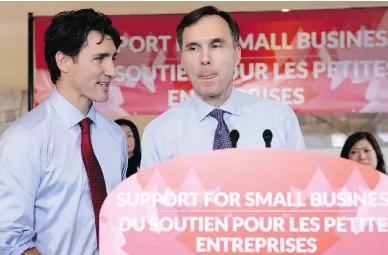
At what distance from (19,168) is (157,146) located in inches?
13.8

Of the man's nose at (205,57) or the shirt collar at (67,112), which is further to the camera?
the shirt collar at (67,112)

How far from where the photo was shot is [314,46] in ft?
12.0

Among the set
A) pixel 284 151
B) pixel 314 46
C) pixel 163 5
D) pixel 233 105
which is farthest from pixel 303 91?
pixel 284 151

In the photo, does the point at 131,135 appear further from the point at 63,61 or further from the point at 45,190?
the point at 45,190

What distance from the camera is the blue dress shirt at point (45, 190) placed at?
5.29ft

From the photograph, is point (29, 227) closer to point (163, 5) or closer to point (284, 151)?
point (284, 151)

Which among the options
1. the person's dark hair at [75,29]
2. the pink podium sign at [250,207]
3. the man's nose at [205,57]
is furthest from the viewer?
the person's dark hair at [75,29]

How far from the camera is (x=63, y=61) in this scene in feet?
6.04

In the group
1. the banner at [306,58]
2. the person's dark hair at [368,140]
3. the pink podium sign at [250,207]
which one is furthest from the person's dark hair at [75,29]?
the person's dark hair at [368,140]

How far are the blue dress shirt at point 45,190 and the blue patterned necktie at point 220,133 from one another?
13.7 inches

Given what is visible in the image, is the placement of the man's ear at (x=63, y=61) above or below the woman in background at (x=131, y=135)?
above

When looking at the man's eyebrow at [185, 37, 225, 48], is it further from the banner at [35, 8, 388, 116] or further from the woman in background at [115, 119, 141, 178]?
the woman in background at [115, 119, 141, 178]

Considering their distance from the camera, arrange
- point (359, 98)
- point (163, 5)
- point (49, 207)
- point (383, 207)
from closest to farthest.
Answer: point (383, 207), point (49, 207), point (359, 98), point (163, 5)

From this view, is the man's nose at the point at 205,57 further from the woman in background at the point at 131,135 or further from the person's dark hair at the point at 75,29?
the woman in background at the point at 131,135
